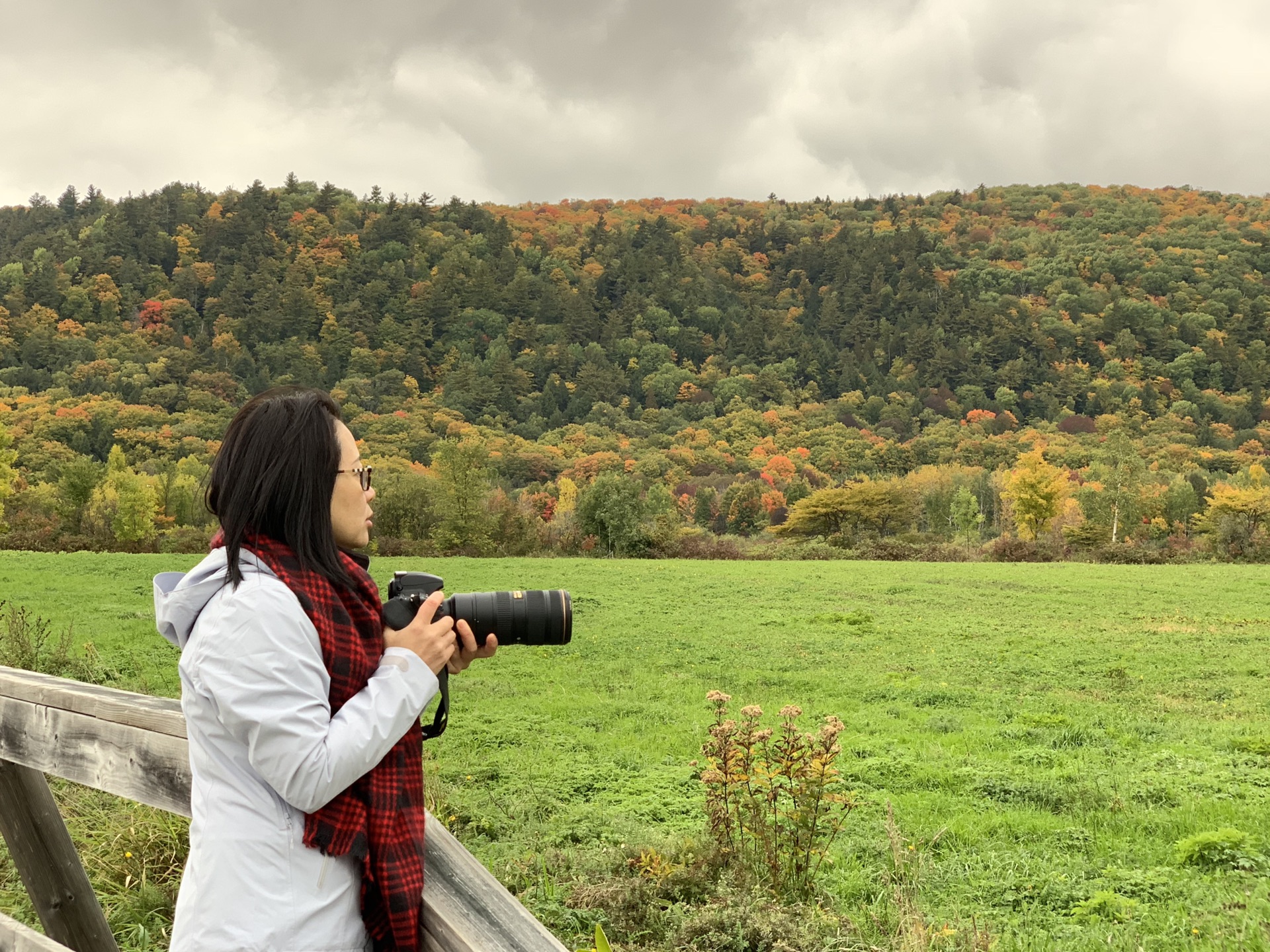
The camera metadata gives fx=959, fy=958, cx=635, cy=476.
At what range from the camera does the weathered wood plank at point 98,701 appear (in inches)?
84.4

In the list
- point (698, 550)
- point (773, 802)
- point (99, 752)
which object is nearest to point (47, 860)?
point (99, 752)

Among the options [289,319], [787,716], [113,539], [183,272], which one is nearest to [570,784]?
[787,716]

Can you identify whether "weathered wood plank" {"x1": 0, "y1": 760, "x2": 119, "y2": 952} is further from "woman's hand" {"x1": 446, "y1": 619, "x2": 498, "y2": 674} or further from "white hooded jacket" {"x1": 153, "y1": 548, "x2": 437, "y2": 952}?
"woman's hand" {"x1": 446, "y1": 619, "x2": 498, "y2": 674}

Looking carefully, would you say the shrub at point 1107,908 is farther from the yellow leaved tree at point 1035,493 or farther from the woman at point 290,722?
the yellow leaved tree at point 1035,493

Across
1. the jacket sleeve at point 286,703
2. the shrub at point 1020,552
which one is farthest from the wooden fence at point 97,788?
the shrub at point 1020,552

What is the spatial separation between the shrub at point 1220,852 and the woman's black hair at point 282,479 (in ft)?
22.5

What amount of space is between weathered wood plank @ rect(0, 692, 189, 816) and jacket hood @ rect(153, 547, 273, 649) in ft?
1.27

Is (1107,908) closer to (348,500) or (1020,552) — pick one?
(348,500)

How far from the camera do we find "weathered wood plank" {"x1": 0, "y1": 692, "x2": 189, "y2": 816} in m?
2.12

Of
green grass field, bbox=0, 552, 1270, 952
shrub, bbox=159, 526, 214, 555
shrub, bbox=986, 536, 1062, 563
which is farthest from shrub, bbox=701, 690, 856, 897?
shrub, bbox=986, 536, 1062, 563

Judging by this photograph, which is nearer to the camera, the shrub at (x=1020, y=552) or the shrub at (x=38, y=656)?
the shrub at (x=38, y=656)

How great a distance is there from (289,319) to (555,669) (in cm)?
12363

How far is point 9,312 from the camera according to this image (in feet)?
380

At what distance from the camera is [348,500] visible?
2029 mm
